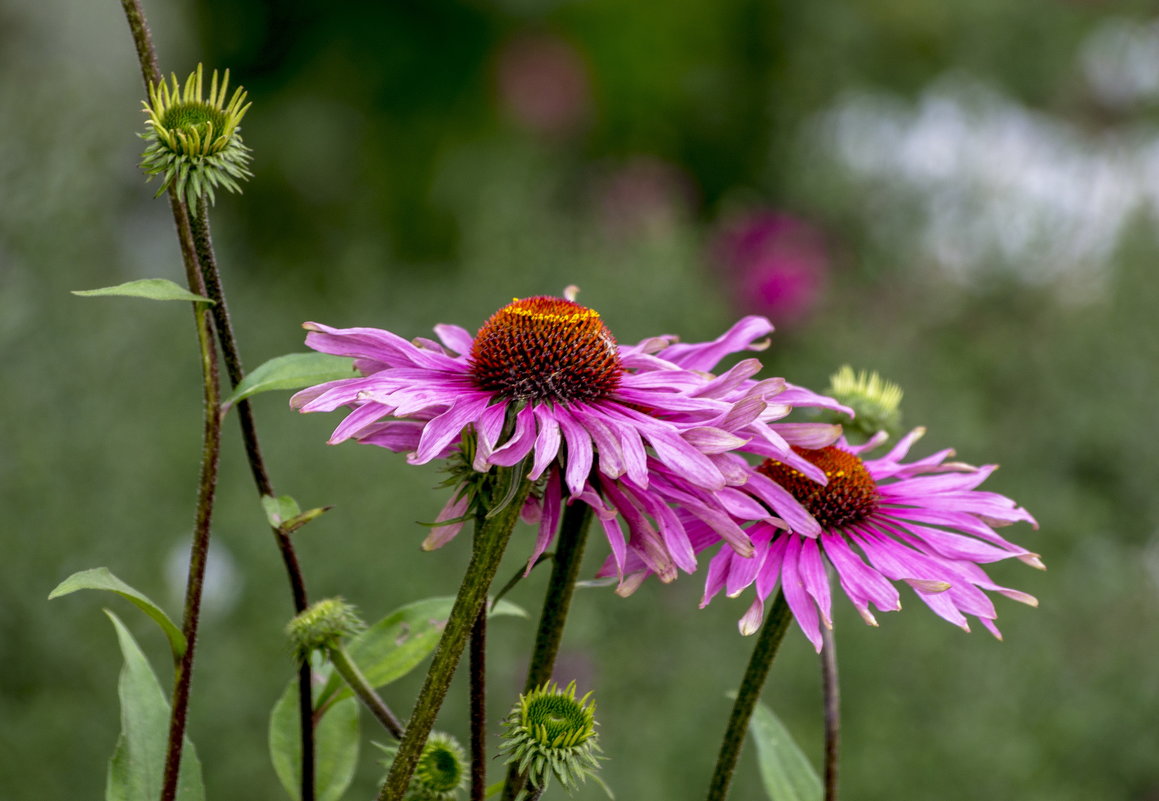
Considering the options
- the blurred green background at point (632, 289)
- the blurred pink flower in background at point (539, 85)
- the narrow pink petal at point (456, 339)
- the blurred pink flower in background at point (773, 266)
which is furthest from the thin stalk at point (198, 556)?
the blurred pink flower in background at point (539, 85)

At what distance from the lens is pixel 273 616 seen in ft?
5.57

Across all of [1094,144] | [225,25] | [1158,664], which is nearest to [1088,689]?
[1158,664]

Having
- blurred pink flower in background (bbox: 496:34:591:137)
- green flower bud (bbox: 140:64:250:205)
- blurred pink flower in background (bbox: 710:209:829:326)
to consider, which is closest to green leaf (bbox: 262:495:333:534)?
green flower bud (bbox: 140:64:250:205)

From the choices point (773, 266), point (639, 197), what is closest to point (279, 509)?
point (773, 266)

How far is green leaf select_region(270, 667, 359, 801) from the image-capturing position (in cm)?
48

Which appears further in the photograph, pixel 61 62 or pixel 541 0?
pixel 541 0

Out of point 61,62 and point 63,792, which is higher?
point 61,62

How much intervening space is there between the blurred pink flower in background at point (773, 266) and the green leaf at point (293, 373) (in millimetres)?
2137

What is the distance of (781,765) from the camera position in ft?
1.70

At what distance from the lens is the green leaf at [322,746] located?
475mm

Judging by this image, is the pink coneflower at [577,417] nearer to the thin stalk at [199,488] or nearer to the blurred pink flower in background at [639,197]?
the thin stalk at [199,488]

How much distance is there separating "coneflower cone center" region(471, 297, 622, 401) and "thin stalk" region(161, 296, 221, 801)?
97mm

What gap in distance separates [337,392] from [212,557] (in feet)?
4.20

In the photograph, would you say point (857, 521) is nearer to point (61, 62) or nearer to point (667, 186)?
point (61, 62)
